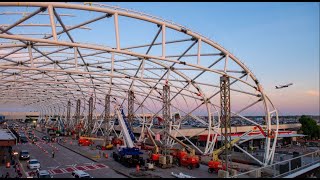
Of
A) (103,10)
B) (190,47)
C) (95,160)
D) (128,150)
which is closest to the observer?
(103,10)

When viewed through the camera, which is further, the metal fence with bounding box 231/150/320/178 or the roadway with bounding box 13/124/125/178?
the roadway with bounding box 13/124/125/178

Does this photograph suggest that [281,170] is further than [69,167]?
No

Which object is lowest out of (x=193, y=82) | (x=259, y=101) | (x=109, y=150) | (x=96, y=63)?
(x=109, y=150)

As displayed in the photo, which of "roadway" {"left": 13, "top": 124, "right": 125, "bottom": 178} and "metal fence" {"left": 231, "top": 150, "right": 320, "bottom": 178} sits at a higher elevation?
"metal fence" {"left": 231, "top": 150, "right": 320, "bottom": 178}

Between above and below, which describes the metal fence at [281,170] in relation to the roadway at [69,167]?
above

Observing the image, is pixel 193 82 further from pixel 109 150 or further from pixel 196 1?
pixel 196 1

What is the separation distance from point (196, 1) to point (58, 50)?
24.4 meters

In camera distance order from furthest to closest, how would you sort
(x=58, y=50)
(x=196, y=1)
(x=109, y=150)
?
1. (x=109, y=150)
2. (x=58, y=50)
3. (x=196, y=1)

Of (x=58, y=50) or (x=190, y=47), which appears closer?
(x=190, y=47)

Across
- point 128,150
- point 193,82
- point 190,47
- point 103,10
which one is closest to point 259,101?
point 193,82

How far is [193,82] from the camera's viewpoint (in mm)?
42062

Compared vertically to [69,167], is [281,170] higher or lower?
higher

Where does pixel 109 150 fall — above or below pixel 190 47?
below

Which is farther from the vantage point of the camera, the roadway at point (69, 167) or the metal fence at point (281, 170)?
the roadway at point (69, 167)
